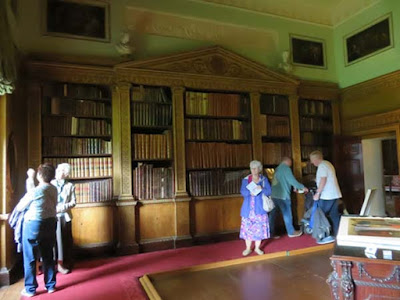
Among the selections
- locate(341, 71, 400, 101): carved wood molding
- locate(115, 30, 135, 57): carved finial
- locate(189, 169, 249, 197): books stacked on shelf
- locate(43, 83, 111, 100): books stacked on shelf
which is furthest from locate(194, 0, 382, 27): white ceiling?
locate(189, 169, 249, 197): books stacked on shelf

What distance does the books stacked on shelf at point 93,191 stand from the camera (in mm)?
3943

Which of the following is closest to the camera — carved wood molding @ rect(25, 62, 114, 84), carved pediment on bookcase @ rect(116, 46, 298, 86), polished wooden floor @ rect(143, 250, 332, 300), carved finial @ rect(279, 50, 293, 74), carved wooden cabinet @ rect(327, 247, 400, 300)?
carved wooden cabinet @ rect(327, 247, 400, 300)

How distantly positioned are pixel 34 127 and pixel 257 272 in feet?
10.7

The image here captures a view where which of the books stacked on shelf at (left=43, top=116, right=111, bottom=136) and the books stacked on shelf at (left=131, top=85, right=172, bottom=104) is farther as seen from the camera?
the books stacked on shelf at (left=131, top=85, right=172, bottom=104)

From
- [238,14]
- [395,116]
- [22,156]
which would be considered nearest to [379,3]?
[395,116]

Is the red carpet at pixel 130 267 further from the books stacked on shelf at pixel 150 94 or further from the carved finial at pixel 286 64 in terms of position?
the carved finial at pixel 286 64

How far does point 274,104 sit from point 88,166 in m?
3.24

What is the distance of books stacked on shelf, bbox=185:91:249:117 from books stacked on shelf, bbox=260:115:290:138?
38cm

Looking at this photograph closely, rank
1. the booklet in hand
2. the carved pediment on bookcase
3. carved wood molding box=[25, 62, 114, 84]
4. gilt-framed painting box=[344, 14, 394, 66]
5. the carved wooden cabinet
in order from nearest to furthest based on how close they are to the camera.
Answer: the carved wooden cabinet
the booklet in hand
carved wood molding box=[25, 62, 114, 84]
the carved pediment on bookcase
gilt-framed painting box=[344, 14, 394, 66]

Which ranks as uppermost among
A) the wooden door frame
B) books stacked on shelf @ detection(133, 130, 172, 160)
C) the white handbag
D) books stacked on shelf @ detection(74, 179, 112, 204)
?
the wooden door frame

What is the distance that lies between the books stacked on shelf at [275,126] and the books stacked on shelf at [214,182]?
0.82 meters

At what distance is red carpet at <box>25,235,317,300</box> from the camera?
8.91 feet

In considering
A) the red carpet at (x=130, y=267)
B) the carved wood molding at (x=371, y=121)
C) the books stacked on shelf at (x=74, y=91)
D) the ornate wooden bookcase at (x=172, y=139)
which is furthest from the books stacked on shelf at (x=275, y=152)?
the books stacked on shelf at (x=74, y=91)

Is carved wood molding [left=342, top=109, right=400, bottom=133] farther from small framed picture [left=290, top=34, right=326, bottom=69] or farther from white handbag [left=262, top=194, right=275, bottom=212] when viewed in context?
white handbag [left=262, top=194, right=275, bottom=212]
